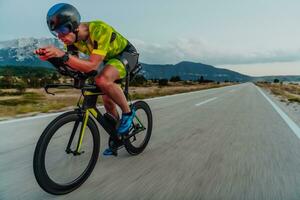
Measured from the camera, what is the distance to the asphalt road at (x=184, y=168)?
3303 mm

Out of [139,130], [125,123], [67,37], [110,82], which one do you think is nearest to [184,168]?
[125,123]

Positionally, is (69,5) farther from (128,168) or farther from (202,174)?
(202,174)

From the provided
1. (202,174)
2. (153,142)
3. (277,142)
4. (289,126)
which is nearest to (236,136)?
(277,142)

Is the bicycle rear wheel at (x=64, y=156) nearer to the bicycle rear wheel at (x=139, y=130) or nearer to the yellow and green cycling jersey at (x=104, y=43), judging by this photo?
the yellow and green cycling jersey at (x=104, y=43)

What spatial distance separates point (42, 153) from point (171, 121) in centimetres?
548

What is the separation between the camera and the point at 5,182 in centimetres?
346

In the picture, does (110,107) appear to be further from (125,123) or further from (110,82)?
(110,82)

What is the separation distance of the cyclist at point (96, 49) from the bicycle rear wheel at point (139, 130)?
0.43 metres

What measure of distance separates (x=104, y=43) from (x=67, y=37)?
1.25ft

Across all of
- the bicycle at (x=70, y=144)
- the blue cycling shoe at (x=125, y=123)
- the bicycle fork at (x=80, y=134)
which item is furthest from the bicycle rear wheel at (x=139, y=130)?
the bicycle fork at (x=80, y=134)

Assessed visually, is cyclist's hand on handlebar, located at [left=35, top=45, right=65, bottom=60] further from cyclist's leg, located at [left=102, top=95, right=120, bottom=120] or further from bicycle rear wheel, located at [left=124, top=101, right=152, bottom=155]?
bicycle rear wheel, located at [left=124, top=101, right=152, bottom=155]

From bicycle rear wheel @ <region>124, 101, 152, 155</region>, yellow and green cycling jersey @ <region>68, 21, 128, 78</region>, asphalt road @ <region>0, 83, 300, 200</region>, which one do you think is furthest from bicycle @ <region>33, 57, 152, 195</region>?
bicycle rear wheel @ <region>124, 101, 152, 155</region>

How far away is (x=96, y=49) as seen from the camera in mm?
3662

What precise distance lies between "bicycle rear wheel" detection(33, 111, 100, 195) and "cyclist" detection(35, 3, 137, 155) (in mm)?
524
